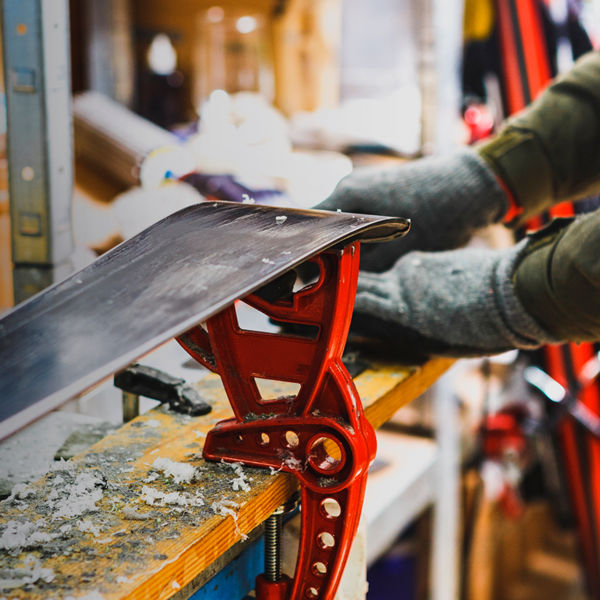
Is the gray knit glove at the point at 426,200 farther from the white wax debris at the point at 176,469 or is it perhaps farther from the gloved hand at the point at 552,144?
the white wax debris at the point at 176,469

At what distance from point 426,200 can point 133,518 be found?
630 mm

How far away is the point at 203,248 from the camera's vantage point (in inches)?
19.7

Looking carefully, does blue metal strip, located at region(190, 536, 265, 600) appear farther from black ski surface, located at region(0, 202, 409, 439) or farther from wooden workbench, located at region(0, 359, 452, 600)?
black ski surface, located at region(0, 202, 409, 439)

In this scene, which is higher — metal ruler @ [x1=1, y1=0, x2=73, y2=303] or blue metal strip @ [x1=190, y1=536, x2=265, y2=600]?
metal ruler @ [x1=1, y1=0, x2=73, y2=303]

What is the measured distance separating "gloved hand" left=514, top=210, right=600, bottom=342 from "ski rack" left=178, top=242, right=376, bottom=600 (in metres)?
0.29

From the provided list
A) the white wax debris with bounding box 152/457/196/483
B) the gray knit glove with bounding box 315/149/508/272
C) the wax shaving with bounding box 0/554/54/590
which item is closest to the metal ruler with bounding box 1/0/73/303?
the gray knit glove with bounding box 315/149/508/272

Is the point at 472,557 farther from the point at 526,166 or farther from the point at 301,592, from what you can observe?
the point at 301,592

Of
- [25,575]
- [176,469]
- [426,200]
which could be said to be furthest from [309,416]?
[426,200]

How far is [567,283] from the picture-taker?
73 centimetres

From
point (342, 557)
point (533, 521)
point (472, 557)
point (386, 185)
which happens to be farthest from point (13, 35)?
point (533, 521)

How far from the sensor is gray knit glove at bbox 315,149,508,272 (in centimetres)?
94

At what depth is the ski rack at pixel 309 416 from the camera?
1.76 feet

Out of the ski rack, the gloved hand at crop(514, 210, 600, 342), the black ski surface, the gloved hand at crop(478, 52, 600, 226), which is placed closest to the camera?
the black ski surface

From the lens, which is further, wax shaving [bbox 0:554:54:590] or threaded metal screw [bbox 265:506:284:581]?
threaded metal screw [bbox 265:506:284:581]
